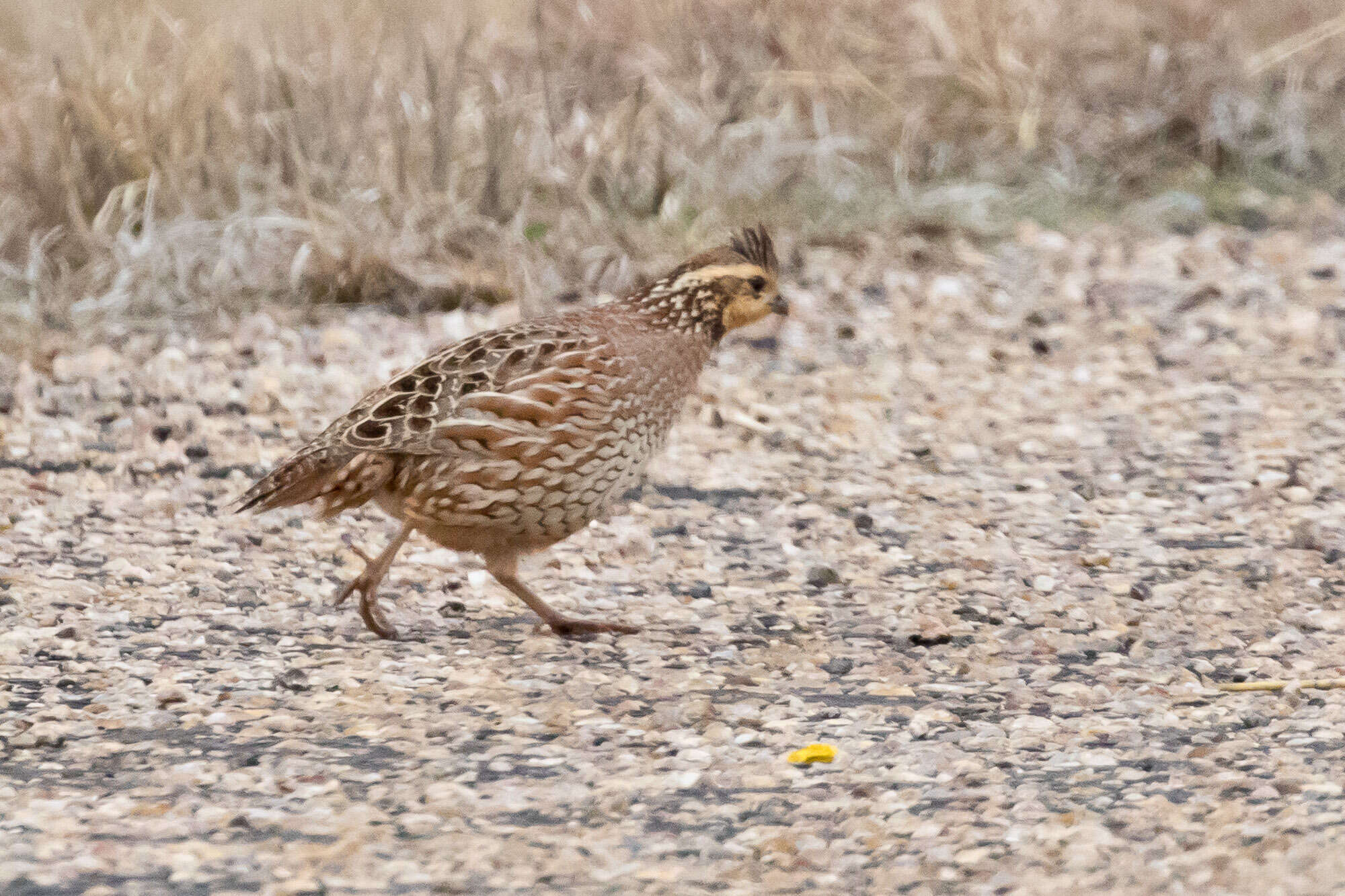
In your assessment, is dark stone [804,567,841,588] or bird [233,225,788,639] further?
dark stone [804,567,841,588]

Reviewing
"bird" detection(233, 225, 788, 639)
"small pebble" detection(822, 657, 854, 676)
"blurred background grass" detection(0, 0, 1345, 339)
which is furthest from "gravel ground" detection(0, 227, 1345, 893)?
"blurred background grass" detection(0, 0, 1345, 339)

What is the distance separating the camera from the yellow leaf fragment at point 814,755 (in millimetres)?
4336

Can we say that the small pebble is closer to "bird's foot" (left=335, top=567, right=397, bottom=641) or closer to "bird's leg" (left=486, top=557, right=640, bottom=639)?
"bird's leg" (left=486, top=557, right=640, bottom=639)

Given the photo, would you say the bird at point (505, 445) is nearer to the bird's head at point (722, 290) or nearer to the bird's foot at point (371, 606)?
the bird's foot at point (371, 606)

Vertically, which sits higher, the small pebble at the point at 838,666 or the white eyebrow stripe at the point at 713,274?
the white eyebrow stripe at the point at 713,274

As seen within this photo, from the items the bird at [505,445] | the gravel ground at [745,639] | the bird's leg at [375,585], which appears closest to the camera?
the gravel ground at [745,639]

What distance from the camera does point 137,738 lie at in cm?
440

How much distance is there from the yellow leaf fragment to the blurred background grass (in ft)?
14.2

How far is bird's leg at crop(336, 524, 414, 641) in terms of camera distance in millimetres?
5086

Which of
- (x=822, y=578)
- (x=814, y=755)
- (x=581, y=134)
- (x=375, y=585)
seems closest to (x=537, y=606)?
(x=375, y=585)

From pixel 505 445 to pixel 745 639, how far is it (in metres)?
0.86

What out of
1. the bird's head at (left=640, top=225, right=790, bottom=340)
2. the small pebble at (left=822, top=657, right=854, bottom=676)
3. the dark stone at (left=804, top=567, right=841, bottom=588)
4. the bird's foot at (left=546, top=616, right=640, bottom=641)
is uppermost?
the bird's head at (left=640, top=225, right=790, bottom=340)

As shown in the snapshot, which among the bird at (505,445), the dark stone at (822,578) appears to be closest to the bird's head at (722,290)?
the bird at (505,445)

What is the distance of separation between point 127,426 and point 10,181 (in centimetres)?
187
